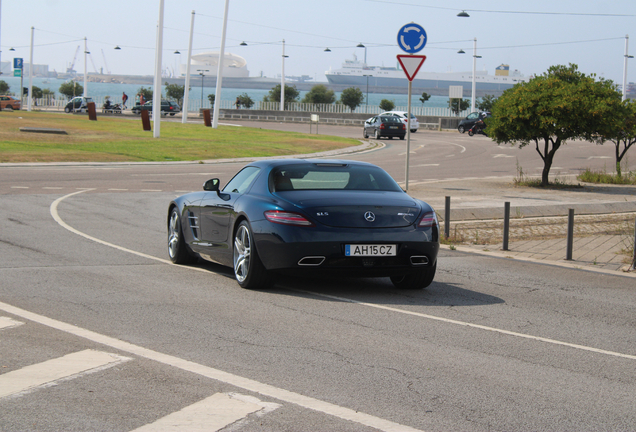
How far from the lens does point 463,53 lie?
76.5 meters

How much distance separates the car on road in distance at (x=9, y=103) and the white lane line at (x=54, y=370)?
3057 inches

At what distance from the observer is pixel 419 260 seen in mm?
7953

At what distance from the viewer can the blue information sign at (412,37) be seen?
14.7m

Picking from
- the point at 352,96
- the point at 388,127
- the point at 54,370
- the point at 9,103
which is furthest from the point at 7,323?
the point at 352,96

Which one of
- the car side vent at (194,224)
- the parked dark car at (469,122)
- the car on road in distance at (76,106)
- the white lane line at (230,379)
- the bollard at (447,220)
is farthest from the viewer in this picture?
the car on road in distance at (76,106)

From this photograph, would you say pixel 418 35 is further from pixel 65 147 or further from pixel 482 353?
pixel 65 147

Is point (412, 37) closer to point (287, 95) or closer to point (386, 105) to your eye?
point (386, 105)

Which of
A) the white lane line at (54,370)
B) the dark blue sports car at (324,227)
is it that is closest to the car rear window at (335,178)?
the dark blue sports car at (324,227)

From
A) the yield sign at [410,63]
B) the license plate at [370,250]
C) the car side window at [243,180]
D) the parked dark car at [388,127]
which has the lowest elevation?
the license plate at [370,250]

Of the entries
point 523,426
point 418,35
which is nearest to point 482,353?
point 523,426

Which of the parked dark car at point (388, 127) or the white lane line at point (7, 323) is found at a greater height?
the parked dark car at point (388, 127)

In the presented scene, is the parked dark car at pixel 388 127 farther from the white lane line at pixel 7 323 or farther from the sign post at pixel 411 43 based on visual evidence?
the white lane line at pixel 7 323

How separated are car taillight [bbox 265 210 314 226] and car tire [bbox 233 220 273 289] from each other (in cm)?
32

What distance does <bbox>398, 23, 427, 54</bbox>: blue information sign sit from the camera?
48.4ft
